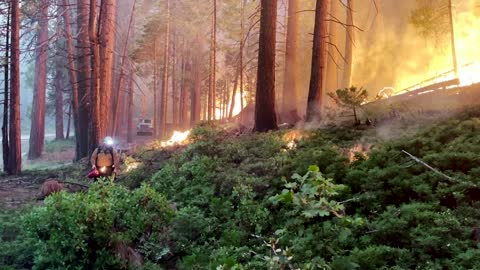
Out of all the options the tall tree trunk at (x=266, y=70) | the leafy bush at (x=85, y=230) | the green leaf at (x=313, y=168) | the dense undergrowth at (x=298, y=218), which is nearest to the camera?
the green leaf at (x=313, y=168)


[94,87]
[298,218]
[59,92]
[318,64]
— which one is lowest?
[298,218]

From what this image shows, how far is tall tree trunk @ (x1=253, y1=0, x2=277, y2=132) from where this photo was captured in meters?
13.5

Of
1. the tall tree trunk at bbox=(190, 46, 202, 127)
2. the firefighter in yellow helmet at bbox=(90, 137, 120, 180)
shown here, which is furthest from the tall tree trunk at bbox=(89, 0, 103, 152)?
the tall tree trunk at bbox=(190, 46, 202, 127)

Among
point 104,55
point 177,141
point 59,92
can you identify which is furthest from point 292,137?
point 59,92

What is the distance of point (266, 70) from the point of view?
1349 cm

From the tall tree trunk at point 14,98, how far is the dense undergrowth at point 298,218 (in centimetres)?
844

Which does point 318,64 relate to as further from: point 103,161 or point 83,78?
point 83,78

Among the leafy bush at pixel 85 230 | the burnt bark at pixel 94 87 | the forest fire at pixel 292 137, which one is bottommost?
the leafy bush at pixel 85 230

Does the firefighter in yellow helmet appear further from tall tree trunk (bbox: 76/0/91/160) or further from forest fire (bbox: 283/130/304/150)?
tall tree trunk (bbox: 76/0/91/160)

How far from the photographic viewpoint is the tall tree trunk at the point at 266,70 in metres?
13.5

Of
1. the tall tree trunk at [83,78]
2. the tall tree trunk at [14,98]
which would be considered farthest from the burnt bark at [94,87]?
the tall tree trunk at [14,98]

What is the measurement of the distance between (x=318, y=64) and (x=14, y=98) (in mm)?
11676

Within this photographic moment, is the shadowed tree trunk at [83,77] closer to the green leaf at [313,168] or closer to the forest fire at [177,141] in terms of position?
the forest fire at [177,141]

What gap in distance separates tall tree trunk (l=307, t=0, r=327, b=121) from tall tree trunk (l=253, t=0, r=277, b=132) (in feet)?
4.24
